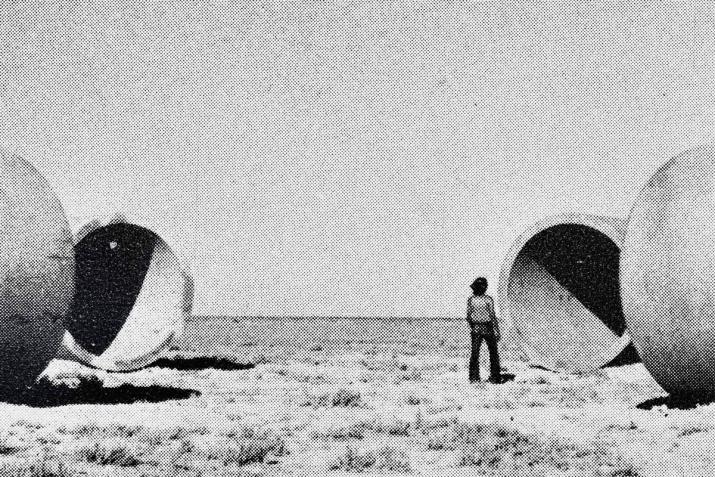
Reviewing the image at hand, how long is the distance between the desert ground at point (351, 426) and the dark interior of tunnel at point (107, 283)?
3.46ft

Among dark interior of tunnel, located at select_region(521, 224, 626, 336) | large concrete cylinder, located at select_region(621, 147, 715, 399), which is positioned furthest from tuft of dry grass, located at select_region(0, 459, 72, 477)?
dark interior of tunnel, located at select_region(521, 224, 626, 336)

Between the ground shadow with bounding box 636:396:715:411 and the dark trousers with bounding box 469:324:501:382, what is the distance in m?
3.04

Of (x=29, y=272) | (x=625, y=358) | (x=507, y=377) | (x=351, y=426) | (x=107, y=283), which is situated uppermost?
(x=107, y=283)

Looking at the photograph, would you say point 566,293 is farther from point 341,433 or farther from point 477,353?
point 341,433

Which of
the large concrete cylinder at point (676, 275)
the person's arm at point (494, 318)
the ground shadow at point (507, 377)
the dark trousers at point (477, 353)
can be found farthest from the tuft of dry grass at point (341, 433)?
the person's arm at point (494, 318)

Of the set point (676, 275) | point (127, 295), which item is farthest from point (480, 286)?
point (127, 295)

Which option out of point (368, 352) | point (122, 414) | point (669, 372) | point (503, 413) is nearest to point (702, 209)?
point (669, 372)

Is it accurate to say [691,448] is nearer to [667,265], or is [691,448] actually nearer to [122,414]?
[667,265]

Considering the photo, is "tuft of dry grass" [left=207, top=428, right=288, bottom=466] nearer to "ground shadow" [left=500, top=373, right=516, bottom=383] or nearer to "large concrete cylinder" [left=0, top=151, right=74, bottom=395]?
"large concrete cylinder" [left=0, top=151, right=74, bottom=395]

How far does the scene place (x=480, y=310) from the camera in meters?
12.4

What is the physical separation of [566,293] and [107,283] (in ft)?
25.2

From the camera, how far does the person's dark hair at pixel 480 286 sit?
12656 millimetres

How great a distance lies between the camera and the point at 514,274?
13.6m

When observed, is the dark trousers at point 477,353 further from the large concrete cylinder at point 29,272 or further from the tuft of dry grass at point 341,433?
the large concrete cylinder at point 29,272
